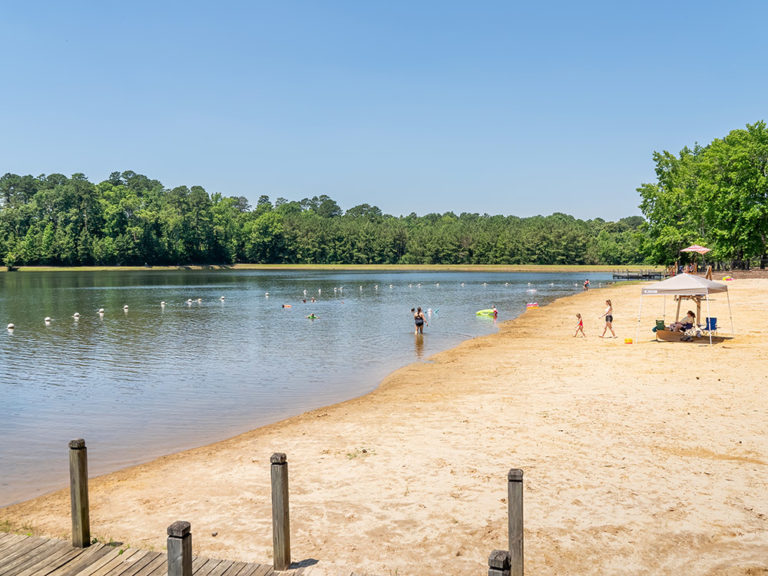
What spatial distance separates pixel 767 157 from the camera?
7081cm

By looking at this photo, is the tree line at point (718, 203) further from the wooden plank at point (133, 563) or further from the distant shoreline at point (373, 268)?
the wooden plank at point (133, 563)

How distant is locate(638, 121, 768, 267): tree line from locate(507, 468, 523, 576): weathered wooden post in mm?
73493

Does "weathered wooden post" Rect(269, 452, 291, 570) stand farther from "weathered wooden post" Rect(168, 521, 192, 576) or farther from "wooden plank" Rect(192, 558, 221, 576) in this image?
"weathered wooden post" Rect(168, 521, 192, 576)

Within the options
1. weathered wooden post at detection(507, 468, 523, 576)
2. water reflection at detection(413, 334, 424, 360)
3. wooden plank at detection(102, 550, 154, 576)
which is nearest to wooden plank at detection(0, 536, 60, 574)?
wooden plank at detection(102, 550, 154, 576)

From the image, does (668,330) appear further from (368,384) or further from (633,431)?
(633,431)

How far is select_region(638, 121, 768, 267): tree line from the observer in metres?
69.8

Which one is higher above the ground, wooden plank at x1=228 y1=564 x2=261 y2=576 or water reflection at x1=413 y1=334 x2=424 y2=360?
wooden plank at x1=228 y1=564 x2=261 y2=576

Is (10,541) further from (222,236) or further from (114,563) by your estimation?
(222,236)

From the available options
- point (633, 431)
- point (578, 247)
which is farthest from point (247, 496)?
point (578, 247)

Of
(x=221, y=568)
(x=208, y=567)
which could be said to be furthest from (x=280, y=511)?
(x=208, y=567)

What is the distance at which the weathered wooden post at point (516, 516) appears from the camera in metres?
5.72

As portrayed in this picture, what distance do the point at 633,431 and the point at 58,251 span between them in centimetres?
15770

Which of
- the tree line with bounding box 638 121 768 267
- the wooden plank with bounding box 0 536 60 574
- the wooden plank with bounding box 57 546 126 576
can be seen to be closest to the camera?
the wooden plank with bounding box 57 546 126 576

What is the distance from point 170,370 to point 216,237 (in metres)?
145
